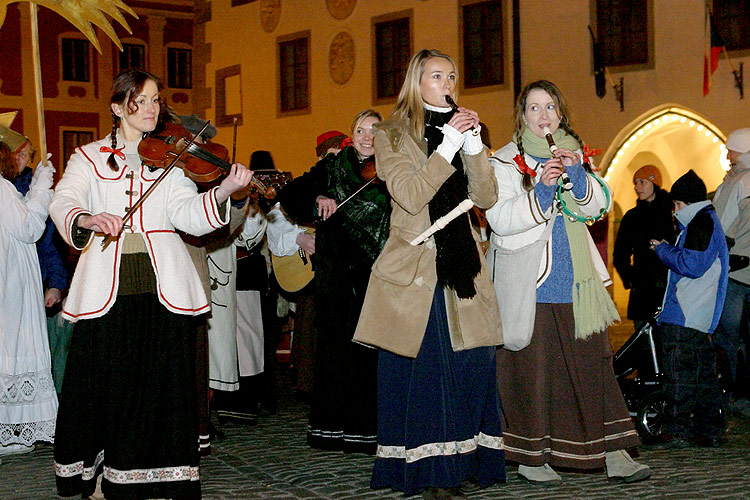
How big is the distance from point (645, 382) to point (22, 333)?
406 centimetres

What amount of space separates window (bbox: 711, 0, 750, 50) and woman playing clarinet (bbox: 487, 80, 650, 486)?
13523 millimetres

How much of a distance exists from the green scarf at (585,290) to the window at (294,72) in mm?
20954

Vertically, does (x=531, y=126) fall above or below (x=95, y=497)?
above

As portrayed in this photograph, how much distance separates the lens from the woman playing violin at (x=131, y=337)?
4918 mm

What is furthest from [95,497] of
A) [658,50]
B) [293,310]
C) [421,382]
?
[658,50]

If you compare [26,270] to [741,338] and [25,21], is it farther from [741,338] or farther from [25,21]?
[25,21]

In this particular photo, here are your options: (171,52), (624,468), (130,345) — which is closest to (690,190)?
(624,468)

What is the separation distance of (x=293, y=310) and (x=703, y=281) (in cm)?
396

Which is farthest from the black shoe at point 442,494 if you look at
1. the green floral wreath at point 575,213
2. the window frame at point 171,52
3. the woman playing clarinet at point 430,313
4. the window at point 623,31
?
the window frame at point 171,52

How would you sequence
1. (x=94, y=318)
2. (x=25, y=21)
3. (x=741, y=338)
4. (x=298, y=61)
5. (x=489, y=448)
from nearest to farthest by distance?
1. (x=94, y=318)
2. (x=489, y=448)
3. (x=741, y=338)
4. (x=298, y=61)
5. (x=25, y=21)

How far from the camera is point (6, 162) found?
22.6 ft

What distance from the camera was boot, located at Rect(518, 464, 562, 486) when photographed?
551 centimetres

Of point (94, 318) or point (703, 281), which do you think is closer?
point (94, 318)

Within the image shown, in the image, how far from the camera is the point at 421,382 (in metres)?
5.11
